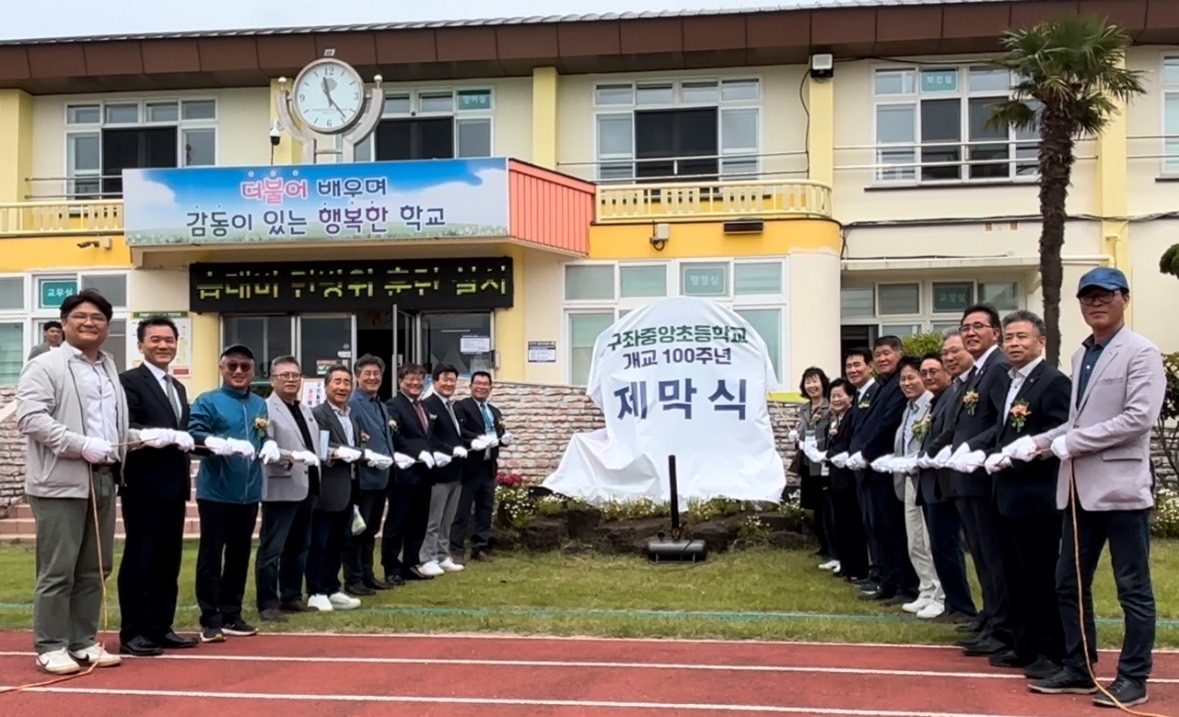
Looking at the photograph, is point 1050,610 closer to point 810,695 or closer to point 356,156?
point 810,695

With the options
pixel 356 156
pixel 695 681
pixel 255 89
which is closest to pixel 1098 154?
pixel 356 156

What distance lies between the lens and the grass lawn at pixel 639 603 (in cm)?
820

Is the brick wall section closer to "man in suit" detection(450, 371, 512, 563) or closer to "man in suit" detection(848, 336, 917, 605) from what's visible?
"man in suit" detection(450, 371, 512, 563)

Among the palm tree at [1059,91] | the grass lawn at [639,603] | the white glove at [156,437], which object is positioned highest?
the palm tree at [1059,91]

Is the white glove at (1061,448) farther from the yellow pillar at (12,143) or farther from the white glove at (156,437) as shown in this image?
the yellow pillar at (12,143)

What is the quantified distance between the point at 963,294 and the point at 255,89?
45.2 feet

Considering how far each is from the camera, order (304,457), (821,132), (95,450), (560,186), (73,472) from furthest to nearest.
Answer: (821,132) → (560,186) → (304,457) → (73,472) → (95,450)

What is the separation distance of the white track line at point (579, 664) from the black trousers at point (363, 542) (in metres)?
2.52

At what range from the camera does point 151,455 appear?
→ 7422 mm

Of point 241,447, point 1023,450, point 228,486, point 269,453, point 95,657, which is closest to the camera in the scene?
point 1023,450

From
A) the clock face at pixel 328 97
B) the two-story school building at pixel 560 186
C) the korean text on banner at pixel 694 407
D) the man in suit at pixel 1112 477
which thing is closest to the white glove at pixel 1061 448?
the man in suit at pixel 1112 477

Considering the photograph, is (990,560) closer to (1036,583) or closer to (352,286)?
(1036,583)

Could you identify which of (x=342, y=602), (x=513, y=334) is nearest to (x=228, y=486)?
(x=342, y=602)

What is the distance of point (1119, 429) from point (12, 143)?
22.2 metres
